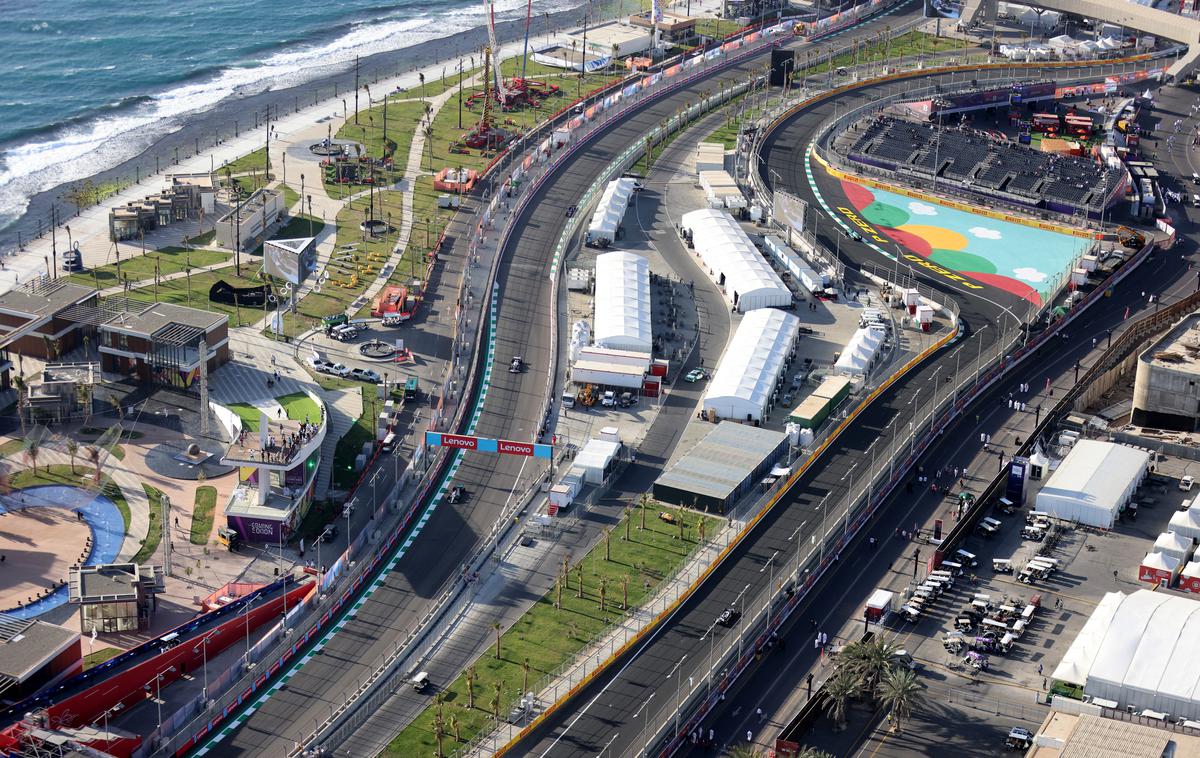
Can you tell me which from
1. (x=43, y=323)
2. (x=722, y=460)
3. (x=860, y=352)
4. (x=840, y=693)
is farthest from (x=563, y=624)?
(x=43, y=323)

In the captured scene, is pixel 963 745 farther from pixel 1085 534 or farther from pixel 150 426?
pixel 150 426

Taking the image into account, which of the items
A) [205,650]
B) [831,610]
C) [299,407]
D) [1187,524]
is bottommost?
[831,610]

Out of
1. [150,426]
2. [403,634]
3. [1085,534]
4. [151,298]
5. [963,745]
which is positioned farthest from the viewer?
[151,298]

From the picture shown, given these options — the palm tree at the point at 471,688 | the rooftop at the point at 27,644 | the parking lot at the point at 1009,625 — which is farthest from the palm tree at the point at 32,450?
the parking lot at the point at 1009,625

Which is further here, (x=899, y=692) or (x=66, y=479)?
(x=66, y=479)

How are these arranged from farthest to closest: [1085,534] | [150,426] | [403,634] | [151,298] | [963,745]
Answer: [151,298]
[150,426]
[1085,534]
[403,634]
[963,745]

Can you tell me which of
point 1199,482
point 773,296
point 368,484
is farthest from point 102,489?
point 1199,482

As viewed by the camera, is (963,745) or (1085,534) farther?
(1085,534)

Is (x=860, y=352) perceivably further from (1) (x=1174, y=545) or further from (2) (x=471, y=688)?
(2) (x=471, y=688)

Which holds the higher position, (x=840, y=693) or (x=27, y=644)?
(x=27, y=644)
